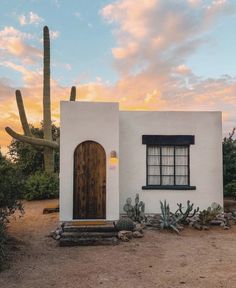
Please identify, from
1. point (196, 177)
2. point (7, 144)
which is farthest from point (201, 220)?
point (7, 144)

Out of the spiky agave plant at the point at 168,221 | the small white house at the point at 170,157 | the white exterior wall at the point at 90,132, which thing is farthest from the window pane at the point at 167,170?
the white exterior wall at the point at 90,132

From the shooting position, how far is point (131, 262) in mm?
7336

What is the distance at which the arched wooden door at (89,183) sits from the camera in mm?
10594

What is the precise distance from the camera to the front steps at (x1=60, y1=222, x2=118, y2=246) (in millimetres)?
8711

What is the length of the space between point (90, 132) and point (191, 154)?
3847 millimetres

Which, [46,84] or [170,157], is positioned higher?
[46,84]

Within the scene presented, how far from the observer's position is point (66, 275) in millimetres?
6539

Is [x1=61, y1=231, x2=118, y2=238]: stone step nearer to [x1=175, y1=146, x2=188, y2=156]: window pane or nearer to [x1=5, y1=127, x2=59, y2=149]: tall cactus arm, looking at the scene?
[x1=175, y1=146, x2=188, y2=156]: window pane

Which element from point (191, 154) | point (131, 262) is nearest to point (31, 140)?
point (191, 154)

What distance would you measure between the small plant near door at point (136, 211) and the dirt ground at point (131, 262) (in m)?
1.03

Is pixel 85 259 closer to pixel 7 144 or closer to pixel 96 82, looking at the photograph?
pixel 96 82

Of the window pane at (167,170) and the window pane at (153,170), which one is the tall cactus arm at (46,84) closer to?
the window pane at (153,170)

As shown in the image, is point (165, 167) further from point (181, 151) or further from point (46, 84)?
point (46, 84)

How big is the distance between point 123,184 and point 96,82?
461 cm
